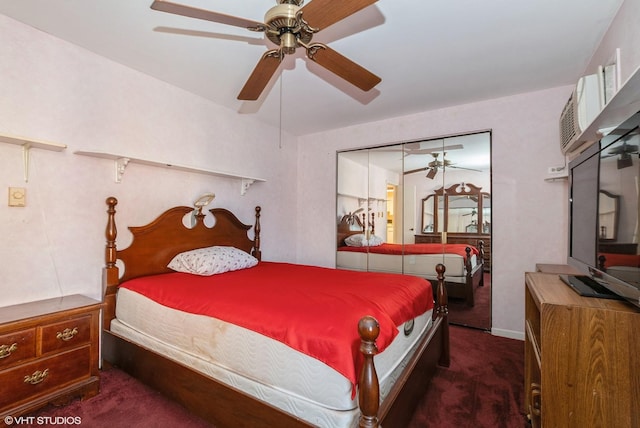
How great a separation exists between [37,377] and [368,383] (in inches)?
74.1

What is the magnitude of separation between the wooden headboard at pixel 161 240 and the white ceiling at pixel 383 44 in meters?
1.17

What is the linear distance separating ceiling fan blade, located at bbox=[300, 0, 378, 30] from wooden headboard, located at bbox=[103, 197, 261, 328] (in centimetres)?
194

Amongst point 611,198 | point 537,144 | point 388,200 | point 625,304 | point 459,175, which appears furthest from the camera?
point 388,200

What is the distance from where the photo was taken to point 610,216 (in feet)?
4.01

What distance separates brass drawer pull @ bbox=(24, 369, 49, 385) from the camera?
1679mm

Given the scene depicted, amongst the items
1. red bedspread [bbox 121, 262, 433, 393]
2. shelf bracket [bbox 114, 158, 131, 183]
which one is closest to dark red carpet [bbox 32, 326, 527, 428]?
red bedspread [bbox 121, 262, 433, 393]

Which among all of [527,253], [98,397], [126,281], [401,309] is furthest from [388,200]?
[98,397]

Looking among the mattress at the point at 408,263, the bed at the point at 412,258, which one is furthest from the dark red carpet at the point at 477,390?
the mattress at the point at 408,263

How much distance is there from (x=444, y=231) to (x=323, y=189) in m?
1.66

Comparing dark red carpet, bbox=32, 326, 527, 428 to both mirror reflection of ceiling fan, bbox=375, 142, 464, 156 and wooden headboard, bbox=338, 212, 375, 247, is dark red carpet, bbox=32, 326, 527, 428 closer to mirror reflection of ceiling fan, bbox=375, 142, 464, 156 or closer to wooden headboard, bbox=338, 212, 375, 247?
wooden headboard, bbox=338, 212, 375, 247

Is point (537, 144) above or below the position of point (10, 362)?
above

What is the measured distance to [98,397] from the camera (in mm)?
1924

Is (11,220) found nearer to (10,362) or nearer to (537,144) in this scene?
(10,362)

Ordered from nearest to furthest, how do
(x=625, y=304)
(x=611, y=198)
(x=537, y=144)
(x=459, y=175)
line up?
(x=625, y=304), (x=611, y=198), (x=537, y=144), (x=459, y=175)
